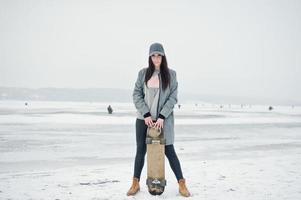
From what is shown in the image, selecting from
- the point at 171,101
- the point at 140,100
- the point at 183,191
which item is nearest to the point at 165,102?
the point at 171,101

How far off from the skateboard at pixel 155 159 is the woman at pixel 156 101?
0.10 meters

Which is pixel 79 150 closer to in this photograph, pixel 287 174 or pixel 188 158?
pixel 188 158

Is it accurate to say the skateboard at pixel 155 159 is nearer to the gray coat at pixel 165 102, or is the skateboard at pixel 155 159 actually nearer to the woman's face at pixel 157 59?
the gray coat at pixel 165 102

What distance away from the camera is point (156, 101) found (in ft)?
13.8

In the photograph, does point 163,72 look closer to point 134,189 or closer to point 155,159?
point 155,159

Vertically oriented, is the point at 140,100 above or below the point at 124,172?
above

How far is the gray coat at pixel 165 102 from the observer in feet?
13.5

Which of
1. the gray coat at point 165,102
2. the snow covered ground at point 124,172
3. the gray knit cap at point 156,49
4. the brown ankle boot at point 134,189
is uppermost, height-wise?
the gray knit cap at point 156,49

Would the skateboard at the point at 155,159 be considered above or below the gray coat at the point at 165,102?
below

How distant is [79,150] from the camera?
338 inches

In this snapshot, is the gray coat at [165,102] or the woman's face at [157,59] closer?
the gray coat at [165,102]

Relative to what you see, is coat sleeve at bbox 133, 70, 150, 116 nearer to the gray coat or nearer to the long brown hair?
the gray coat

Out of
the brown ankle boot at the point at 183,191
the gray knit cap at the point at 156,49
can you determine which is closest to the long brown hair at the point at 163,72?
the gray knit cap at the point at 156,49

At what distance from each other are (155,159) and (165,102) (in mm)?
753
